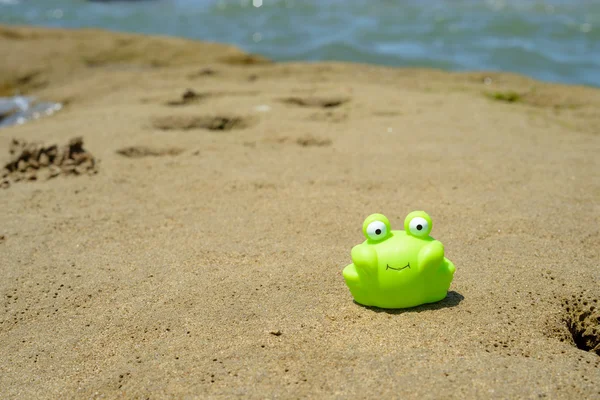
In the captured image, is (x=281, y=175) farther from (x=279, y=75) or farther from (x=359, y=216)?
(x=279, y=75)

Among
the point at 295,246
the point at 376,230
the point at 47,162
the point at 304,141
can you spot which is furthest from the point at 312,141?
the point at 376,230

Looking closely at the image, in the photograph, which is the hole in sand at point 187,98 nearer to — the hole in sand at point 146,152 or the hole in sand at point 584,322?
the hole in sand at point 146,152

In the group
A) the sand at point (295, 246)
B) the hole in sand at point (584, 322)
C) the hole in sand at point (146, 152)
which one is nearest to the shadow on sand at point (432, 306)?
the sand at point (295, 246)

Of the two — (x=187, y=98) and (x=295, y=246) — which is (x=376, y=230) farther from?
(x=187, y=98)

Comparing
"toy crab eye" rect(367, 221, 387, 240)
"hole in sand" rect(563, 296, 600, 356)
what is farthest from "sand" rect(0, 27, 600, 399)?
"toy crab eye" rect(367, 221, 387, 240)

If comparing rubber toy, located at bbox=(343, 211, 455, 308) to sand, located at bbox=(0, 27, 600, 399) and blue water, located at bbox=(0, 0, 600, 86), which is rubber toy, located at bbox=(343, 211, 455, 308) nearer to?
sand, located at bbox=(0, 27, 600, 399)

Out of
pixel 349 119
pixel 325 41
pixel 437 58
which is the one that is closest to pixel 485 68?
pixel 437 58

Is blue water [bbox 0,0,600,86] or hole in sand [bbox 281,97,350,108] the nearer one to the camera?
hole in sand [bbox 281,97,350,108]
